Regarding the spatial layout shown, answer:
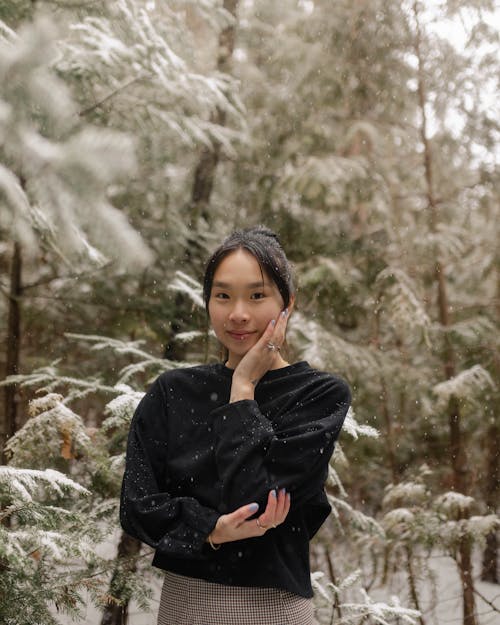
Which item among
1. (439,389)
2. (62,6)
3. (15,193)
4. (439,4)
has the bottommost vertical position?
(439,389)

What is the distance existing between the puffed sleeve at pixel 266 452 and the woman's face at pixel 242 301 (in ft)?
0.73

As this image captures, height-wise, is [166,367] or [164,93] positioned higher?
[164,93]

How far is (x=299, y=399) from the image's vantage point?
1784 mm

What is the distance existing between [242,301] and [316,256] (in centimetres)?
359

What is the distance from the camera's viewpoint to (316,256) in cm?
535

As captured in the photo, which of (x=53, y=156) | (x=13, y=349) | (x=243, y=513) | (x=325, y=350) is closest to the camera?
(x=243, y=513)

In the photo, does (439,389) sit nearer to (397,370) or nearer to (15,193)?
(397,370)

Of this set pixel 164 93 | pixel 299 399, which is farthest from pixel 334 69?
pixel 299 399

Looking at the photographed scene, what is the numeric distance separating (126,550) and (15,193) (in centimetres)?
203

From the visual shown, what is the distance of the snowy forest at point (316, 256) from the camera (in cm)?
368

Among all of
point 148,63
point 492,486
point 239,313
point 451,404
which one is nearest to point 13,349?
point 148,63

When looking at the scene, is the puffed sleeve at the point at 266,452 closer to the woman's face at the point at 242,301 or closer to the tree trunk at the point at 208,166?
the woman's face at the point at 242,301

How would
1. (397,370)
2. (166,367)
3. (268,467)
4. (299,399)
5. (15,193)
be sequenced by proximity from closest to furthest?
(268,467), (299,399), (15,193), (166,367), (397,370)

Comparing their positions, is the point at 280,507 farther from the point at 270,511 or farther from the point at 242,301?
the point at 242,301
